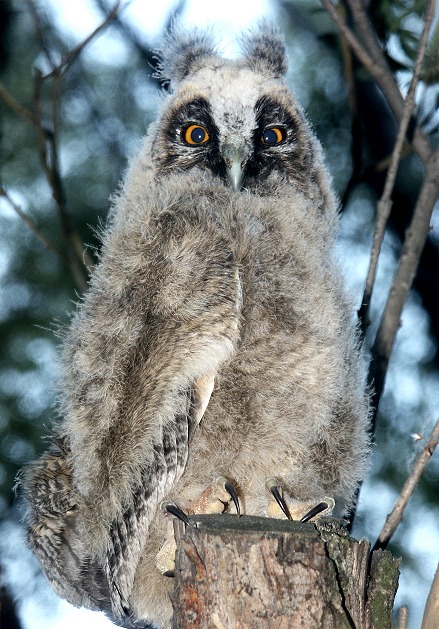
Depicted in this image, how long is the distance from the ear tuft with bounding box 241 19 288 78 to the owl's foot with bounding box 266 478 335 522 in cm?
137

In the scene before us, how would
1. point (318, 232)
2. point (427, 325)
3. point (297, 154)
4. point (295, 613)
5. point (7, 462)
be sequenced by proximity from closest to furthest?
1. point (295, 613)
2. point (318, 232)
3. point (297, 154)
4. point (7, 462)
5. point (427, 325)

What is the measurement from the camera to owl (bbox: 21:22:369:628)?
6.61 feet

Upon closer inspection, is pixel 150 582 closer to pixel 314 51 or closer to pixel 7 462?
pixel 7 462

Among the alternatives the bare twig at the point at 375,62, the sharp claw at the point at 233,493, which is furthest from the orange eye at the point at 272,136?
the sharp claw at the point at 233,493

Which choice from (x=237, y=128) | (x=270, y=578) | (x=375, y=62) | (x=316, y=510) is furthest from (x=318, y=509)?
(x=375, y=62)

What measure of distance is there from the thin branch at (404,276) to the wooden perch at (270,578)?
100 centimetres

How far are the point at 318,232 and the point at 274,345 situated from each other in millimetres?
437

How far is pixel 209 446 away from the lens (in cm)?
210

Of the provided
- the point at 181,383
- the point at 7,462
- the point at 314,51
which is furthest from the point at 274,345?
the point at 314,51

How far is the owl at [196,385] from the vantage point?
2.02 m

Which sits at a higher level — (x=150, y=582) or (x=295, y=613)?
(x=295, y=613)

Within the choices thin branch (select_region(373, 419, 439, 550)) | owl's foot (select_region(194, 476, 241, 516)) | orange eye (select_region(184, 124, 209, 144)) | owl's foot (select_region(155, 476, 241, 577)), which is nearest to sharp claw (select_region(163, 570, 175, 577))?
owl's foot (select_region(155, 476, 241, 577))

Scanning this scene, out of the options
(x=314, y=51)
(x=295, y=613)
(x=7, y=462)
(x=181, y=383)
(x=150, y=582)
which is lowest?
(x=7, y=462)

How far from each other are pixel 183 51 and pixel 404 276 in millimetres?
1073
